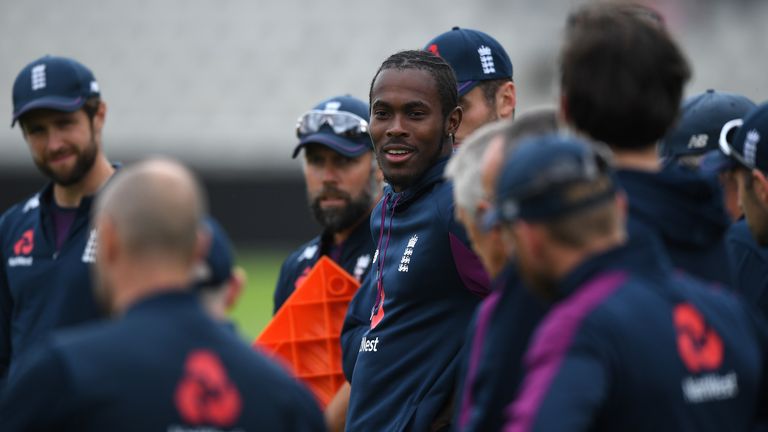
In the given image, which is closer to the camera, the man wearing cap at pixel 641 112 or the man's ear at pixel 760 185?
the man wearing cap at pixel 641 112

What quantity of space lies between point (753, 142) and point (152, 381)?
2225 millimetres

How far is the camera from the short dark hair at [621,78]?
2.89 m

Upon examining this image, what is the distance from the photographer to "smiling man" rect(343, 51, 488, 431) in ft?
13.8

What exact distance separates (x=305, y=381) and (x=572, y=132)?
2.56 meters

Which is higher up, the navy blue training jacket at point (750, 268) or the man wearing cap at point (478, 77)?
the man wearing cap at point (478, 77)

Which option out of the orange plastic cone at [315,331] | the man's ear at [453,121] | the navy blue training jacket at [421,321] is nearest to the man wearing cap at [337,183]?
the orange plastic cone at [315,331]

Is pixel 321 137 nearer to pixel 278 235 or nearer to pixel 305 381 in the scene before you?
pixel 305 381

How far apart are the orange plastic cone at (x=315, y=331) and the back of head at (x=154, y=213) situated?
8.61 ft

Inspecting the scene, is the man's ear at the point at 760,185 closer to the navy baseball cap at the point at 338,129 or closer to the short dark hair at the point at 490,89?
the short dark hair at the point at 490,89

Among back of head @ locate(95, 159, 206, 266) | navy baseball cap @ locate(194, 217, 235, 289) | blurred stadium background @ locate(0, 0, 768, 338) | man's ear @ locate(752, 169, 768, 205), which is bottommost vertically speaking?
blurred stadium background @ locate(0, 0, 768, 338)

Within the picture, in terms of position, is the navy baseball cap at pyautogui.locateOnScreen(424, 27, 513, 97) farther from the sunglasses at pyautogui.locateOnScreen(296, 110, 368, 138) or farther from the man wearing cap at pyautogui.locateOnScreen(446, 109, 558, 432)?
the man wearing cap at pyautogui.locateOnScreen(446, 109, 558, 432)

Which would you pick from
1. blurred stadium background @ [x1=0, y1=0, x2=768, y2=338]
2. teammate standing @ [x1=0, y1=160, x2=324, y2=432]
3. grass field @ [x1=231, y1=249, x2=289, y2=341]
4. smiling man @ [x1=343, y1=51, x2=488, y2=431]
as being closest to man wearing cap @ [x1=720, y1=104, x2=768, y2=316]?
smiling man @ [x1=343, y1=51, x2=488, y2=431]

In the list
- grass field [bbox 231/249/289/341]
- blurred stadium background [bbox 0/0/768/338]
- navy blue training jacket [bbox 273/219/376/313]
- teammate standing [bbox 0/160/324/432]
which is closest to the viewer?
teammate standing [bbox 0/160/324/432]

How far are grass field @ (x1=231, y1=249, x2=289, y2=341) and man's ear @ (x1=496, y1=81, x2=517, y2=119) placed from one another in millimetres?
6529
